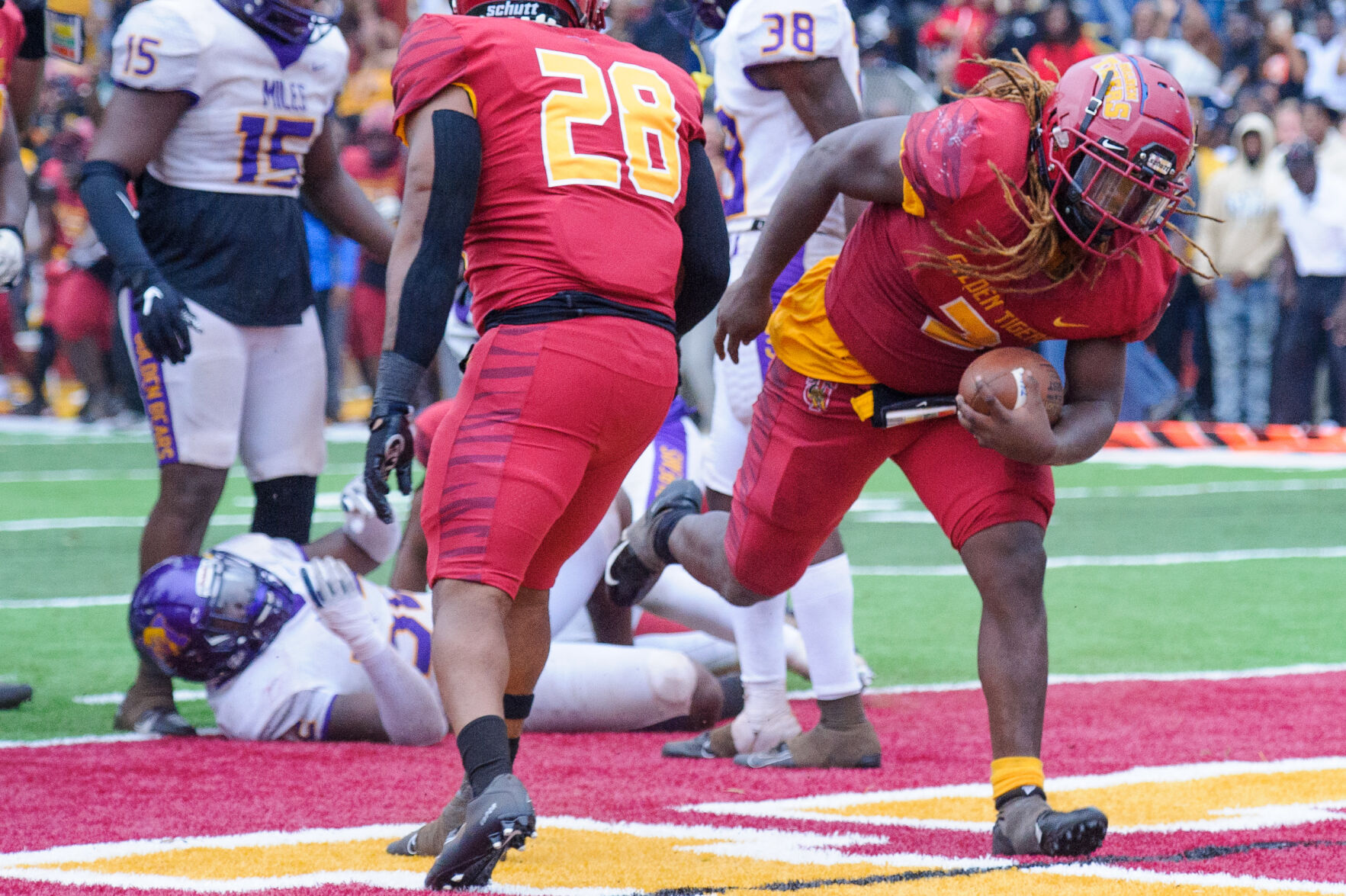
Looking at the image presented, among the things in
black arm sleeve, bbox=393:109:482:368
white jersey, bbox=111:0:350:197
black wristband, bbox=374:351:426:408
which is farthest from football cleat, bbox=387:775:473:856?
white jersey, bbox=111:0:350:197

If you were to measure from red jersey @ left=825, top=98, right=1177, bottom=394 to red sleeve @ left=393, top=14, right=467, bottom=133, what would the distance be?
87 centimetres

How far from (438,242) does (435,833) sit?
3.56ft

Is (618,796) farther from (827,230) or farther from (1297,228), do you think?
(1297,228)

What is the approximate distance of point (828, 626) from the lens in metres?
4.63

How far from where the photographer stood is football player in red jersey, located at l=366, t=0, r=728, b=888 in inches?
126

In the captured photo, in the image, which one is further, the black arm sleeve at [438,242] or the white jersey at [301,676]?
the white jersey at [301,676]

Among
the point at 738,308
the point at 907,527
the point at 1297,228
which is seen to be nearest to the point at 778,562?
the point at 738,308

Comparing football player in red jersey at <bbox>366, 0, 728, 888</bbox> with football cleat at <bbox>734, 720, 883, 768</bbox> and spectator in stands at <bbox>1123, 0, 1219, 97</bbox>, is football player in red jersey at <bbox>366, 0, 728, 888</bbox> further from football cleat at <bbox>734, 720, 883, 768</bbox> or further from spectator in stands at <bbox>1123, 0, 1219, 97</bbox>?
spectator in stands at <bbox>1123, 0, 1219, 97</bbox>

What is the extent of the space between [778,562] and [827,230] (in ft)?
3.74

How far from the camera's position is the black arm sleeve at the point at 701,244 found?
3617mm

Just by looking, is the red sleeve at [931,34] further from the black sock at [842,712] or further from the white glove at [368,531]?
the black sock at [842,712]

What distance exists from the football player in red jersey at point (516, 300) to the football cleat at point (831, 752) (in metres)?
1.27

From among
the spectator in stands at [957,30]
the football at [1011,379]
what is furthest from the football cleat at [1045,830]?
the spectator in stands at [957,30]

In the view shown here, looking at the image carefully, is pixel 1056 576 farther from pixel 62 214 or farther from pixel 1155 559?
pixel 62 214
